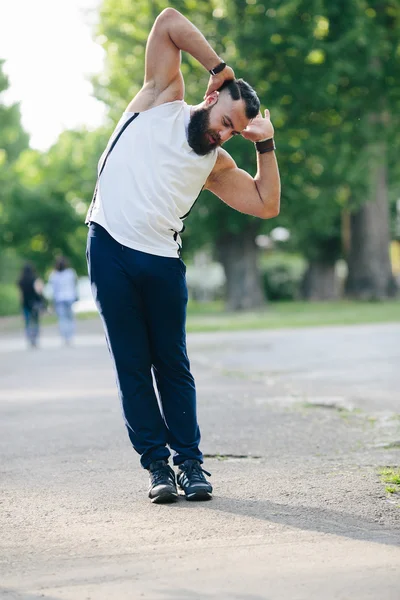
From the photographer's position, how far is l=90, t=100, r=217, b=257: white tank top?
4.84 metres

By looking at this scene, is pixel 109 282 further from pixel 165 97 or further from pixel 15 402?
pixel 15 402

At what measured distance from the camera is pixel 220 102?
15.7 feet

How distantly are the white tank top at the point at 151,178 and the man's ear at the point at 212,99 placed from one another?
139mm

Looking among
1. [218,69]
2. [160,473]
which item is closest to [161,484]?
[160,473]

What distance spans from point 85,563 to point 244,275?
→ 3060 cm

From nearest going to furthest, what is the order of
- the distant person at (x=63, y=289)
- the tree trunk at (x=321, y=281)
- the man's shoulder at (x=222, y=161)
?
the man's shoulder at (x=222, y=161) → the distant person at (x=63, y=289) → the tree trunk at (x=321, y=281)

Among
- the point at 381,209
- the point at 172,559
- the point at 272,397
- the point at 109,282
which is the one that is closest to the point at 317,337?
the point at 272,397

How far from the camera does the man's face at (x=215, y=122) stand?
4.75 m

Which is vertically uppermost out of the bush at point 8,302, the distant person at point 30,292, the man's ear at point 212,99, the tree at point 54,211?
the tree at point 54,211

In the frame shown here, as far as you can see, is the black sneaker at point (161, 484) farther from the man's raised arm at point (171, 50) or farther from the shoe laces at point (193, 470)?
the man's raised arm at point (171, 50)

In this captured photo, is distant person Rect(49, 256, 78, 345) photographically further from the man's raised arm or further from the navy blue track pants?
the man's raised arm

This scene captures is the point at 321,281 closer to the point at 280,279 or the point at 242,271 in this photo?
the point at 280,279

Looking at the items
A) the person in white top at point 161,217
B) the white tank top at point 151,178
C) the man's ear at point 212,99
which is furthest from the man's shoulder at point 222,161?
the man's ear at point 212,99

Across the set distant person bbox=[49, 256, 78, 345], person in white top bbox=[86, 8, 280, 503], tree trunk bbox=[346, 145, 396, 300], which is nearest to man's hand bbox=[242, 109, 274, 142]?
person in white top bbox=[86, 8, 280, 503]
